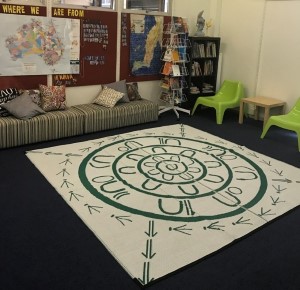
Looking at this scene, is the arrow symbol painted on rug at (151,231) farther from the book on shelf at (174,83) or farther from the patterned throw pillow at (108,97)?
the book on shelf at (174,83)

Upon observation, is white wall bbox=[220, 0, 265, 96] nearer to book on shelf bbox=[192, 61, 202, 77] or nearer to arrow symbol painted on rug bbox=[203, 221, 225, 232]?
book on shelf bbox=[192, 61, 202, 77]

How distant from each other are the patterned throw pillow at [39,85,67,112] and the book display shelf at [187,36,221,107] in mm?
2393

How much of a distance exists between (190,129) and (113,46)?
6.16ft

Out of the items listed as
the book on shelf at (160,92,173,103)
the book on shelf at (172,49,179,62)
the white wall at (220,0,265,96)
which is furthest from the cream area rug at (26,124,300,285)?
the white wall at (220,0,265,96)

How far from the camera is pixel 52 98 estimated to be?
4840mm

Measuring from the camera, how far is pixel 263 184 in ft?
12.0

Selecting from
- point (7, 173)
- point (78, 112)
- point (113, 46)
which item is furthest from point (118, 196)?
point (113, 46)

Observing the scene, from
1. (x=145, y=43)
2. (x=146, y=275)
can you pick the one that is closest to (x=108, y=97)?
(x=145, y=43)

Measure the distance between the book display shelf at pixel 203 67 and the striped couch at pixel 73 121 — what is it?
1125mm

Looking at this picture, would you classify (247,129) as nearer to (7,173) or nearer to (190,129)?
(190,129)

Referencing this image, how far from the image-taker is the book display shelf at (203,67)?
20.1 feet

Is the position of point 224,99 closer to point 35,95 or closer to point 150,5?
point 150,5

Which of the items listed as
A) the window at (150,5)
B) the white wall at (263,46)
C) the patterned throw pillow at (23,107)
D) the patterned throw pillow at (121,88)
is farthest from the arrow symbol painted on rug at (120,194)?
the white wall at (263,46)

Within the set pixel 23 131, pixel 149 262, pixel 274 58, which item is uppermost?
pixel 274 58
